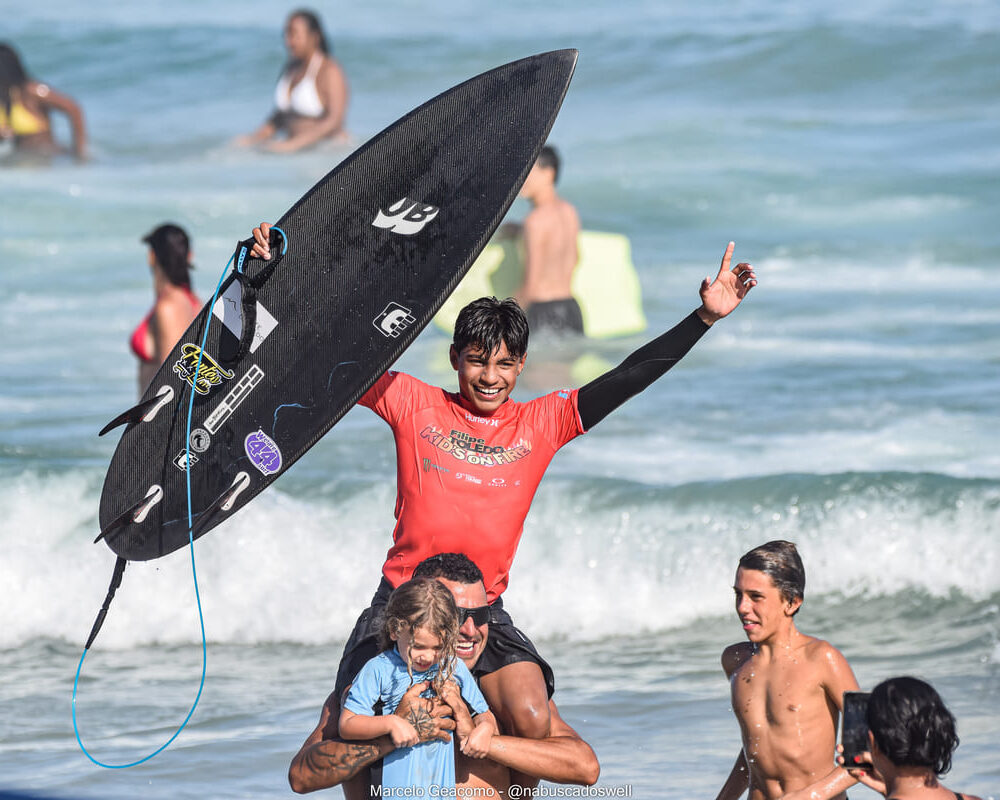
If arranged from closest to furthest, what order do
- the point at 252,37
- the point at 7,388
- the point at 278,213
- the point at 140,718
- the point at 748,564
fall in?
1. the point at 748,564
2. the point at 140,718
3. the point at 7,388
4. the point at 278,213
5. the point at 252,37

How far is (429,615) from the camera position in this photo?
3322 millimetres

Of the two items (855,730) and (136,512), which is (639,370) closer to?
(855,730)

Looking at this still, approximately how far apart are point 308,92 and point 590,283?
277 inches

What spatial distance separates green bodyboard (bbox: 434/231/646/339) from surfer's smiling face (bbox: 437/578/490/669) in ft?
19.3

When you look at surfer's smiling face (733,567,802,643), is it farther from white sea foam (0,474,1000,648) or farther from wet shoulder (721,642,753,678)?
white sea foam (0,474,1000,648)

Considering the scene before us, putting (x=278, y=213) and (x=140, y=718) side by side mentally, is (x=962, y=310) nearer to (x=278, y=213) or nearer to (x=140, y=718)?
(x=278, y=213)

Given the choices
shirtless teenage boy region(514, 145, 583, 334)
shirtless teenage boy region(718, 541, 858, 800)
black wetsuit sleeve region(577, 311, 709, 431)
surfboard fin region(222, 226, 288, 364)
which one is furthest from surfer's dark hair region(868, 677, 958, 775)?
shirtless teenage boy region(514, 145, 583, 334)

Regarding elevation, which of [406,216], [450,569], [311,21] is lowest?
[450,569]

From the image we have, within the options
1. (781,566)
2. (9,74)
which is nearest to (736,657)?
(781,566)

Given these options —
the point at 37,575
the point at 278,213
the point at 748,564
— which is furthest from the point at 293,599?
the point at 278,213

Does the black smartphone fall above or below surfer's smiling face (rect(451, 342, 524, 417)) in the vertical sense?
below

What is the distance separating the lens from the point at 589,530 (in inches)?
308

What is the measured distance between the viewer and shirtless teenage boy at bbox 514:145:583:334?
370 inches

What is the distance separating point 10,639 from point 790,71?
639 inches
